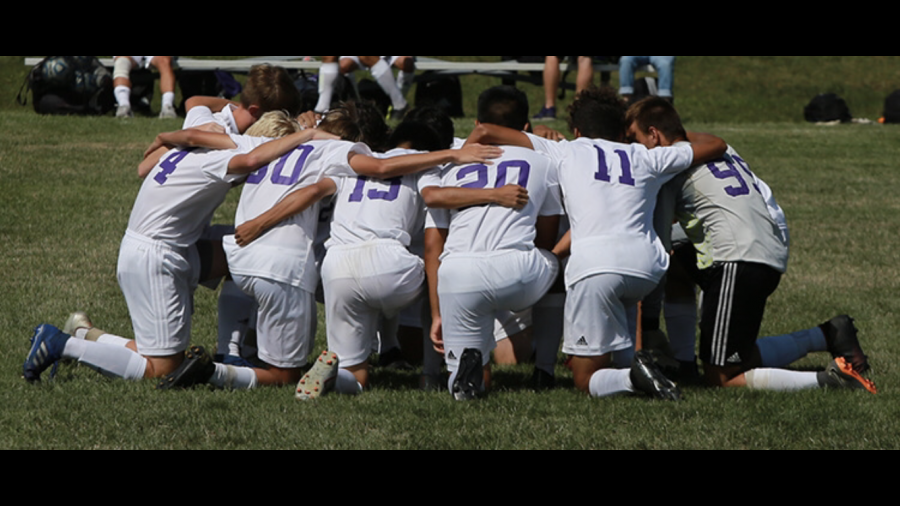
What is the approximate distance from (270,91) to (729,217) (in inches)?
112

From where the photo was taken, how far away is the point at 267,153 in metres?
Answer: 6.25

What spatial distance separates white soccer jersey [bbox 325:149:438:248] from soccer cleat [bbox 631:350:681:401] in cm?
141

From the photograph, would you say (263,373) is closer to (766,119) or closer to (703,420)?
(703,420)

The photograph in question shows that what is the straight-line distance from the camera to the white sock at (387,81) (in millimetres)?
14531

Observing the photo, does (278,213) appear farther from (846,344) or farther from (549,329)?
(846,344)

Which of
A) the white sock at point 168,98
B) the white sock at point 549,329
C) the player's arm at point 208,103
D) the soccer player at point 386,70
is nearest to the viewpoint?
the white sock at point 549,329

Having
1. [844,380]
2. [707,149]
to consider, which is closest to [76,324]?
[707,149]

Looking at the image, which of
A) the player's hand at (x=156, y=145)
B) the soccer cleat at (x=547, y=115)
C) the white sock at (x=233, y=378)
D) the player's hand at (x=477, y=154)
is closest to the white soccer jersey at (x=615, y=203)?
the player's hand at (x=477, y=154)

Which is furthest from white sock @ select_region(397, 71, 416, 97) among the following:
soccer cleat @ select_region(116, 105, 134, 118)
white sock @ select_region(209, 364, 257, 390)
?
white sock @ select_region(209, 364, 257, 390)

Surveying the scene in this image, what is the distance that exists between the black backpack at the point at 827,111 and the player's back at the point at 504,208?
1327 centimetres

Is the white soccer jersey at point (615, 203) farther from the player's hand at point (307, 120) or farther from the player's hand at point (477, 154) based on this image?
the player's hand at point (307, 120)

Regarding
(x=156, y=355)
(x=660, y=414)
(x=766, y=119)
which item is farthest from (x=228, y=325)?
(x=766, y=119)

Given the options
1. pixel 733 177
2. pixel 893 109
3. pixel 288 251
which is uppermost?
pixel 733 177

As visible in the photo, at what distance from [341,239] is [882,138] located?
11825 millimetres
